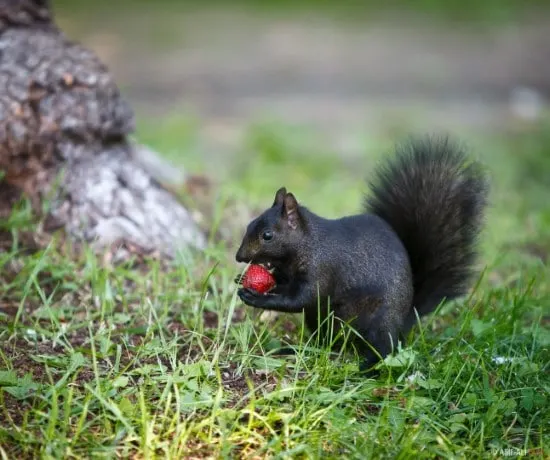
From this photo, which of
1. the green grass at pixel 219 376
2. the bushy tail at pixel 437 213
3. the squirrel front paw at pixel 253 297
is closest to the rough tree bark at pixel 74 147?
the green grass at pixel 219 376

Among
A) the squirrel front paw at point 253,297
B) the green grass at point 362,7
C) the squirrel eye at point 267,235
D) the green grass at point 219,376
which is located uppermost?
the green grass at point 362,7

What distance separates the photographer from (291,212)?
3.16 metres

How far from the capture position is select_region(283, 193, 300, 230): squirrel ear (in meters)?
3.14

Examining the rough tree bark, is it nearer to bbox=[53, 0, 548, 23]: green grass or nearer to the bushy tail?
the bushy tail

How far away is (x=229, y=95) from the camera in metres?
9.82

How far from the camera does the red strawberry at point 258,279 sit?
3.11 m

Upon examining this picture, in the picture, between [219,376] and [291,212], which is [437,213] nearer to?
[291,212]

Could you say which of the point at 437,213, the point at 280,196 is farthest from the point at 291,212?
the point at 437,213

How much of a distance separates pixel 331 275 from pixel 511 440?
2.95 feet

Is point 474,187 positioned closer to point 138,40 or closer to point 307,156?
point 307,156

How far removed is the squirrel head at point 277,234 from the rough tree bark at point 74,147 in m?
0.94

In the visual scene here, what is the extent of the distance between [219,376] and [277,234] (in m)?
0.65

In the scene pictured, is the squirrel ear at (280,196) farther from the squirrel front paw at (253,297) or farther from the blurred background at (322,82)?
the blurred background at (322,82)

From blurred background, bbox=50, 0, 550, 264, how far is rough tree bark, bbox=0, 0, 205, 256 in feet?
2.98
